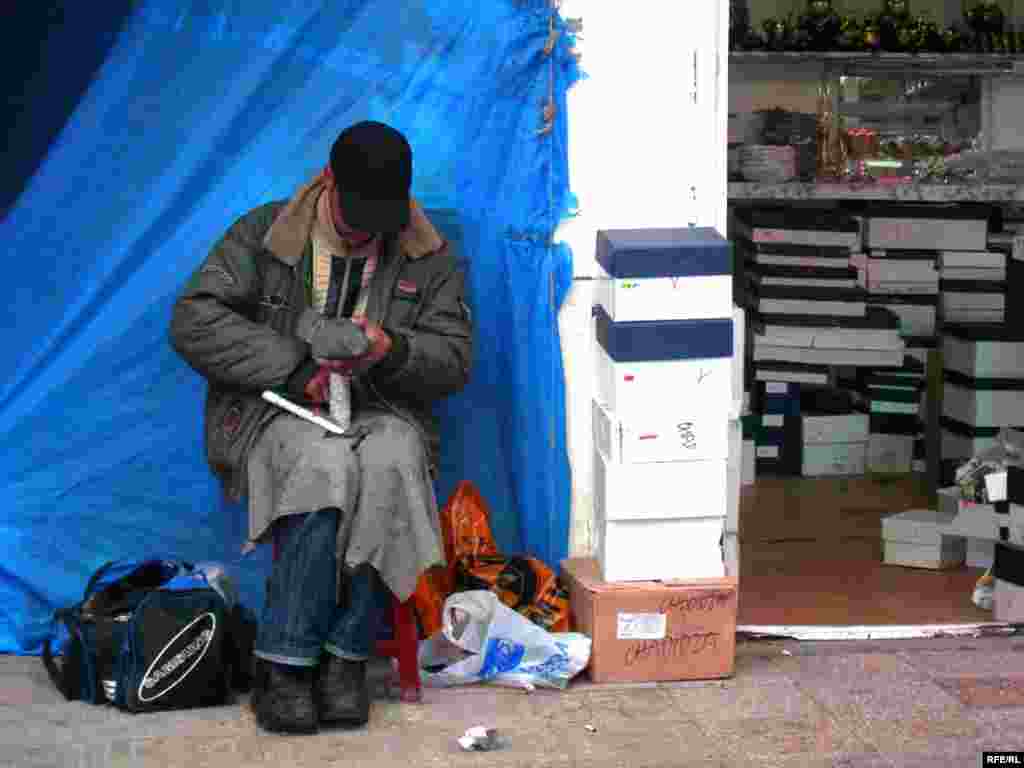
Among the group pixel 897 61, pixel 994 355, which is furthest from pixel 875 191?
pixel 994 355

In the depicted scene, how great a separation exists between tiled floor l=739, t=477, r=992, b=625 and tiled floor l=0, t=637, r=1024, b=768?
2.21ft

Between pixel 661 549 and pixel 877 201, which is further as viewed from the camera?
pixel 877 201

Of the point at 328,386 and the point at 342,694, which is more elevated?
the point at 328,386

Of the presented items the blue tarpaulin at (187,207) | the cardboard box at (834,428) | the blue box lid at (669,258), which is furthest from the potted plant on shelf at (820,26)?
the blue box lid at (669,258)

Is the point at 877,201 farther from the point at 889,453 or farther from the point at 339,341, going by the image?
the point at 339,341

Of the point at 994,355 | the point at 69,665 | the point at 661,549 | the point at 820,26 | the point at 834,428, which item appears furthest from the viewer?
the point at 820,26

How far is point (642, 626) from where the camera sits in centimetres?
415

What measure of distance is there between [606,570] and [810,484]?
3.07m

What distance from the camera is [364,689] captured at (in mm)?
3898

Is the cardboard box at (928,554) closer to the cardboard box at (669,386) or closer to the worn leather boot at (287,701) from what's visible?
the cardboard box at (669,386)

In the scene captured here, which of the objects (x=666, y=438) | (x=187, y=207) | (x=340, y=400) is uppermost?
(x=187, y=207)

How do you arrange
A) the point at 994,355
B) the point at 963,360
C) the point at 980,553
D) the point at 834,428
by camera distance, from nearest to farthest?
the point at 980,553 < the point at 994,355 < the point at 963,360 < the point at 834,428

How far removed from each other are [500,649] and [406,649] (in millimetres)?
249

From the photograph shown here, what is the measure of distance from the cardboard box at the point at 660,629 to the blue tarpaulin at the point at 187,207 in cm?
60
